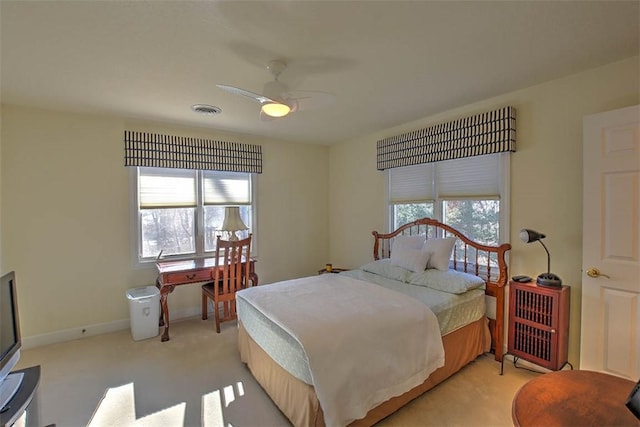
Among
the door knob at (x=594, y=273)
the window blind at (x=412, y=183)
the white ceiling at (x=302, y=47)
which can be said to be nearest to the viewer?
the white ceiling at (x=302, y=47)

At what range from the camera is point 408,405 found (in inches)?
82.4

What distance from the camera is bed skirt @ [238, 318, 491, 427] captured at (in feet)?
5.63

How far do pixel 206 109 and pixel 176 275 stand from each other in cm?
183

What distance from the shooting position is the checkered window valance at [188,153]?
3.42 meters

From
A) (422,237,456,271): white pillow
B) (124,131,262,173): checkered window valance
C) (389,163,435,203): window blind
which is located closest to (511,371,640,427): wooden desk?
(422,237,456,271): white pillow

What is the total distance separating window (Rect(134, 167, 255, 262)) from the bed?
1.61 metres

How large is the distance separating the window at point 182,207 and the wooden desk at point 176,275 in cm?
27

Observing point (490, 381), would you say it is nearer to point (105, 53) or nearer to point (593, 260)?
point (593, 260)

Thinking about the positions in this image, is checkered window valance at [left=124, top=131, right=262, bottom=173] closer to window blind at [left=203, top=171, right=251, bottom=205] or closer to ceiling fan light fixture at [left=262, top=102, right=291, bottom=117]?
window blind at [left=203, top=171, right=251, bottom=205]

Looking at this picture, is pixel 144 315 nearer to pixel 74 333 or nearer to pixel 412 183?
pixel 74 333

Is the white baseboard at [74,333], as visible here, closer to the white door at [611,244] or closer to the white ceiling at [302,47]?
the white ceiling at [302,47]

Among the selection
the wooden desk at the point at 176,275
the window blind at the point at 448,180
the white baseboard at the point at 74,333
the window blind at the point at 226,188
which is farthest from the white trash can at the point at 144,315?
the window blind at the point at 448,180

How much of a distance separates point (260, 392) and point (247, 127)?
3.00 meters

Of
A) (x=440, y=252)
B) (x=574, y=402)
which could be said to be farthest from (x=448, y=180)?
(x=574, y=402)
